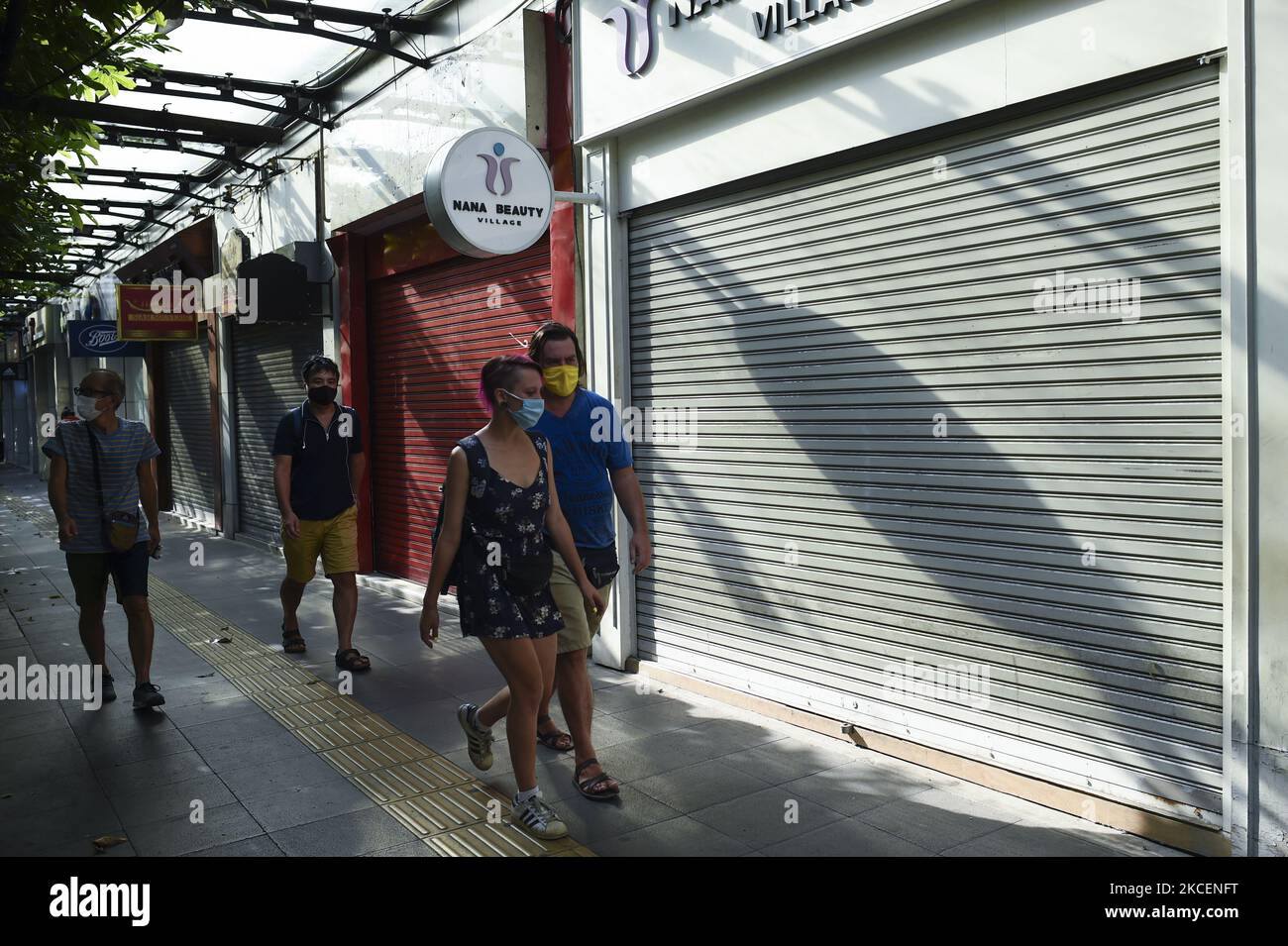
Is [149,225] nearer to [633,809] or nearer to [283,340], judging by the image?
[283,340]

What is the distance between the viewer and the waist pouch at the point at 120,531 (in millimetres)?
5922

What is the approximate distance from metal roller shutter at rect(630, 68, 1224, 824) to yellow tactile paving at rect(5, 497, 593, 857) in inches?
77.1

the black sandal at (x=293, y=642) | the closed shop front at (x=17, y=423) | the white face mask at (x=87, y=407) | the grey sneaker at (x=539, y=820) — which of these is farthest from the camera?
the closed shop front at (x=17, y=423)

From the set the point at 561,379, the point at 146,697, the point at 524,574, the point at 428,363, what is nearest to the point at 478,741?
the point at 524,574

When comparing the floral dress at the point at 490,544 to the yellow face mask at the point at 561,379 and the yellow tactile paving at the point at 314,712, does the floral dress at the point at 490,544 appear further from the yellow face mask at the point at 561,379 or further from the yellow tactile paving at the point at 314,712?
the yellow tactile paving at the point at 314,712

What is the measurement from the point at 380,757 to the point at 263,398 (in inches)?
388

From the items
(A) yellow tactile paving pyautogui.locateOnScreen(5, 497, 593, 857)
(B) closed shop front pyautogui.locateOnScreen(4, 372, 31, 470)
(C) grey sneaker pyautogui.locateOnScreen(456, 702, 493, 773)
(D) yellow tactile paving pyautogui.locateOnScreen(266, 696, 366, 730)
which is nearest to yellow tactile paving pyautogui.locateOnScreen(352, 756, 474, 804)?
(A) yellow tactile paving pyautogui.locateOnScreen(5, 497, 593, 857)

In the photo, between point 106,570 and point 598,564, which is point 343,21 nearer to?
point 106,570

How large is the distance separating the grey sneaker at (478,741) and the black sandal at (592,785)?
448 mm

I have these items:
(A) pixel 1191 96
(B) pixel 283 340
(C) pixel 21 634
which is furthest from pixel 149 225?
(A) pixel 1191 96

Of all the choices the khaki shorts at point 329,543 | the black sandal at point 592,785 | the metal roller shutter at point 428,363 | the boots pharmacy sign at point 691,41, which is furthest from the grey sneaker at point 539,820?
Result: the metal roller shutter at point 428,363

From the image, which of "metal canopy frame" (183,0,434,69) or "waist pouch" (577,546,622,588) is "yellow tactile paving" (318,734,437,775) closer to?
"waist pouch" (577,546,622,588)

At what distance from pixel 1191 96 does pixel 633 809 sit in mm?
3651
